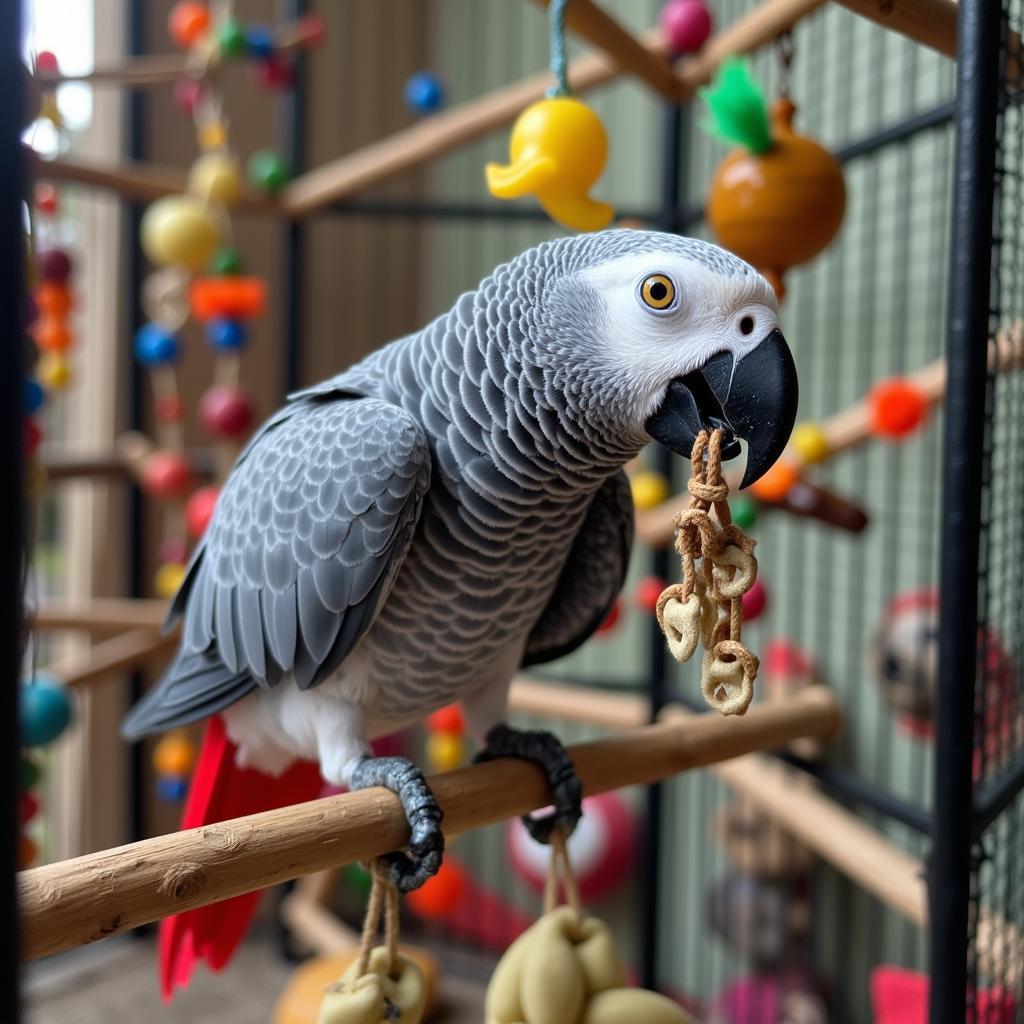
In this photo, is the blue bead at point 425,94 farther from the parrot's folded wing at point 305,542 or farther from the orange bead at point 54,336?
the parrot's folded wing at point 305,542

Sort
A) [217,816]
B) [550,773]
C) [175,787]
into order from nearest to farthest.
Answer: [550,773], [217,816], [175,787]

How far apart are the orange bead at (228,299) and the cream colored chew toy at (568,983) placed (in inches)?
40.4

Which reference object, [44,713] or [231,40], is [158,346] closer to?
[231,40]

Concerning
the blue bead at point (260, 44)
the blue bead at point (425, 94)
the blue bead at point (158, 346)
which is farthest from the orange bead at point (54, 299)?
the blue bead at point (425, 94)

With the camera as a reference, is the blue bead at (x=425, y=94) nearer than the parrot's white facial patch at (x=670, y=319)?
No

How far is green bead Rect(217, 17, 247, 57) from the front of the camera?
1280mm

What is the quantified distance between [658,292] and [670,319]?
2cm

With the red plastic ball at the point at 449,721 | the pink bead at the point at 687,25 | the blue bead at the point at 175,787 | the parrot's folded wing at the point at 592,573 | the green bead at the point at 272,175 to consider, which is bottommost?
the blue bead at the point at 175,787

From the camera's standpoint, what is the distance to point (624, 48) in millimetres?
902

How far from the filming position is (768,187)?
0.80 m

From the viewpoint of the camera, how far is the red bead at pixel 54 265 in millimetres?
1280

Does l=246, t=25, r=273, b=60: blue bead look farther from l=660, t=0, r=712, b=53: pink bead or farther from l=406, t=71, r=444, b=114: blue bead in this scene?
l=660, t=0, r=712, b=53: pink bead

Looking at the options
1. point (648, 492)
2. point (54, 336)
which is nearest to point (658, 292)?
point (648, 492)

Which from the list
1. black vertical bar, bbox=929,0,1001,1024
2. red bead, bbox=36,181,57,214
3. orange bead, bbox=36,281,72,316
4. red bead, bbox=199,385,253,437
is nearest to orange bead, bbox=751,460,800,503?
black vertical bar, bbox=929,0,1001,1024
